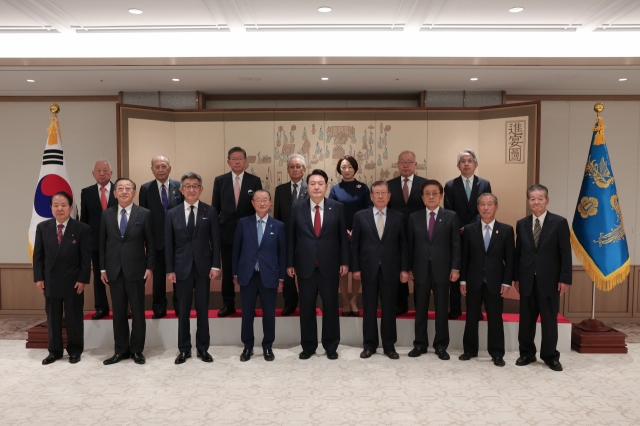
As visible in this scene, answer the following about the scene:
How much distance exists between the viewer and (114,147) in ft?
24.5

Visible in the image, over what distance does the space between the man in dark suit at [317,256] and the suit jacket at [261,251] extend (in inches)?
4.1

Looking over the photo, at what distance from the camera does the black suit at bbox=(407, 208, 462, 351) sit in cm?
478

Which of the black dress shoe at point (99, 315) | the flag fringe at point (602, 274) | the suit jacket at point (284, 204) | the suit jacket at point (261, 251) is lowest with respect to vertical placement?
the black dress shoe at point (99, 315)

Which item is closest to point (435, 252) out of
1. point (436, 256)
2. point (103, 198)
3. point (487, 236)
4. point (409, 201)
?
point (436, 256)

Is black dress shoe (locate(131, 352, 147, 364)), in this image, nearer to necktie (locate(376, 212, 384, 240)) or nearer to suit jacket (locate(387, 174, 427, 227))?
necktie (locate(376, 212, 384, 240))

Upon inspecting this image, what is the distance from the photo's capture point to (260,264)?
15.7 ft

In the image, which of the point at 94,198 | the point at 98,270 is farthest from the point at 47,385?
the point at 94,198

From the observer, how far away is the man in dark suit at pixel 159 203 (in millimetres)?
5289

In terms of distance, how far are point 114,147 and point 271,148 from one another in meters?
2.43

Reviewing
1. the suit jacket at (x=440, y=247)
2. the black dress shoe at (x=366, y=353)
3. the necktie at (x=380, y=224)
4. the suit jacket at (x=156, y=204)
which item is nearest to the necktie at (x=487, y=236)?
the suit jacket at (x=440, y=247)

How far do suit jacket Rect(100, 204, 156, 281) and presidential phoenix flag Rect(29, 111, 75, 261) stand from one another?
93 cm

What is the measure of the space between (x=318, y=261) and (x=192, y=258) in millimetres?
1218

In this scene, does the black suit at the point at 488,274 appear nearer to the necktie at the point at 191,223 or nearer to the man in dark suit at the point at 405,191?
the man in dark suit at the point at 405,191

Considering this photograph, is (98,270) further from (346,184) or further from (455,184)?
(455,184)
